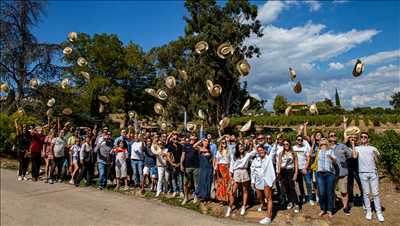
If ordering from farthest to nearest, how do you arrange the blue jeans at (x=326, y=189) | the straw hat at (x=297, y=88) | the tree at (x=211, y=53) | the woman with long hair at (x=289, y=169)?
the tree at (x=211, y=53)
the straw hat at (x=297, y=88)
the woman with long hair at (x=289, y=169)
the blue jeans at (x=326, y=189)

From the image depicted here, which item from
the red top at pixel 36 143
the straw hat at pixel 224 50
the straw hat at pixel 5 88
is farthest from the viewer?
the straw hat at pixel 5 88

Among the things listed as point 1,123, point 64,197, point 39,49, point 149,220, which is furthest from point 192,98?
point 149,220

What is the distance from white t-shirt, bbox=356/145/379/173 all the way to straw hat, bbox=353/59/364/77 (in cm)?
220

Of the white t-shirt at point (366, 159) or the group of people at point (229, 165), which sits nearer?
the white t-shirt at point (366, 159)

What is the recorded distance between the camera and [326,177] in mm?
6836

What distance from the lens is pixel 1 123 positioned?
15.3 meters

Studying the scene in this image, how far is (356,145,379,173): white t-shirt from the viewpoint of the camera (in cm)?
662

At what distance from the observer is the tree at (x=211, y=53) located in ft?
79.5

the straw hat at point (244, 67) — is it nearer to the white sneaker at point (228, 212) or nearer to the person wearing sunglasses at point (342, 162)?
the person wearing sunglasses at point (342, 162)

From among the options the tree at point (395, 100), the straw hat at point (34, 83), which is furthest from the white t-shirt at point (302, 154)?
the tree at point (395, 100)

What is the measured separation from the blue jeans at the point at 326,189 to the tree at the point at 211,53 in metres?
17.2

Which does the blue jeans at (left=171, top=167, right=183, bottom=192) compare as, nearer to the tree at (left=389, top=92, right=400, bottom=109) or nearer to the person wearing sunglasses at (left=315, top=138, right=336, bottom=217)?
the person wearing sunglasses at (left=315, top=138, right=336, bottom=217)

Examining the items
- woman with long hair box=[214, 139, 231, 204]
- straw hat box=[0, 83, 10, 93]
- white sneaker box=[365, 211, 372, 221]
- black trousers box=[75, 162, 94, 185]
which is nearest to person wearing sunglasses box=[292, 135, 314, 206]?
white sneaker box=[365, 211, 372, 221]

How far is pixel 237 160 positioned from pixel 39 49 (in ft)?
54.7
